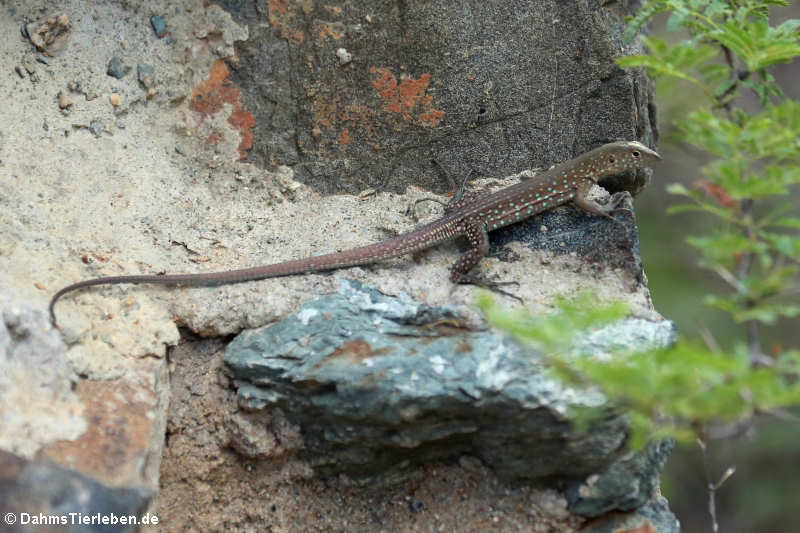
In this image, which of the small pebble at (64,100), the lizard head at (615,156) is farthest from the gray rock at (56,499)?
the lizard head at (615,156)

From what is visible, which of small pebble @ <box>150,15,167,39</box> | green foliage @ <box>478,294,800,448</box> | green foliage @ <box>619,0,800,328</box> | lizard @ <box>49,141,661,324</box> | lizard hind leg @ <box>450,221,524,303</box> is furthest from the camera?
small pebble @ <box>150,15,167,39</box>

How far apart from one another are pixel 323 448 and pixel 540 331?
1659 mm

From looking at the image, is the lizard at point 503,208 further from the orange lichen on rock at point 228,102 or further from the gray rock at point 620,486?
the gray rock at point 620,486

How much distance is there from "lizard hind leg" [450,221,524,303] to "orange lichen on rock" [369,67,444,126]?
0.74 metres

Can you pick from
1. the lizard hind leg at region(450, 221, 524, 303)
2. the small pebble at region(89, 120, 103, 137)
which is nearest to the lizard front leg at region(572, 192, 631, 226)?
the lizard hind leg at region(450, 221, 524, 303)

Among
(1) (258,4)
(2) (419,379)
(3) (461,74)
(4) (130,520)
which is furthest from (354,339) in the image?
(1) (258,4)

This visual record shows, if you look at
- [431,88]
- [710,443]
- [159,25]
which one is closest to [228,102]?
[159,25]

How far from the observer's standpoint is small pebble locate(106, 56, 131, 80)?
14.3 ft

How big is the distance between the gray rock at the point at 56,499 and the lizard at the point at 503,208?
137 centimetres

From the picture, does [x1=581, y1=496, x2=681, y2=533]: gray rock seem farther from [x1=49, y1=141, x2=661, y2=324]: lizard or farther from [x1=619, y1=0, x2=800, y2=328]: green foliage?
[x1=49, y1=141, x2=661, y2=324]: lizard

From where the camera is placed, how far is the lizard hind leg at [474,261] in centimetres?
386

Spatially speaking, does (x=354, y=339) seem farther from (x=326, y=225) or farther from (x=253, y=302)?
(x=326, y=225)

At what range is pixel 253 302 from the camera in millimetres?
3844

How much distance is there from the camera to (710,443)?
22.6 ft
